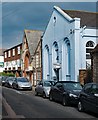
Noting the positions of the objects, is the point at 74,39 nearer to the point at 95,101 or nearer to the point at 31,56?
the point at 95,101

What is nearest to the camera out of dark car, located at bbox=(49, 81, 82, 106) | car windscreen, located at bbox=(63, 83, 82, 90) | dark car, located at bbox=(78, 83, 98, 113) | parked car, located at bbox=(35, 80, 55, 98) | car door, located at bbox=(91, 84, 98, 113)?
car door, located at bbox=(91, 84, 98, 113)

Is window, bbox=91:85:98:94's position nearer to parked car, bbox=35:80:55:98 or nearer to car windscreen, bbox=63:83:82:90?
car windscreen, bbox=63:83:82:90

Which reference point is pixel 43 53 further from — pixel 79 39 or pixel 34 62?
pixel 79 39

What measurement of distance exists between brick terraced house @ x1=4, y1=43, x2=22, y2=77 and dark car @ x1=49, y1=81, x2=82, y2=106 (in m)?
36.5

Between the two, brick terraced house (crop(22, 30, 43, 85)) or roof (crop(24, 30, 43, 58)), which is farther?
roof (crop(24, 30, 43, 58))

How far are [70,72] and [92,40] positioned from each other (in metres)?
3.81

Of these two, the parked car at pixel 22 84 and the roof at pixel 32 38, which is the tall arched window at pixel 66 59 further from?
the roof at pixel 32 38

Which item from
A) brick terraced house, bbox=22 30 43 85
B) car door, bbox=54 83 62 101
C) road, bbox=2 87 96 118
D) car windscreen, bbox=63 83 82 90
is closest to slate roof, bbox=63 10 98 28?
brick terraced house, bbox=22 30 43 85

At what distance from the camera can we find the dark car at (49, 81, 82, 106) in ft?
55.1

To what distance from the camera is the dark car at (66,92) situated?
16805 mm

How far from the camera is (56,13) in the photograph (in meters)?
33.3

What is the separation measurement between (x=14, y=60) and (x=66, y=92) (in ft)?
142

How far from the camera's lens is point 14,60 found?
60031 mm

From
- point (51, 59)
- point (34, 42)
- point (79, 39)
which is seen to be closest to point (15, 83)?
point (51, 59)
